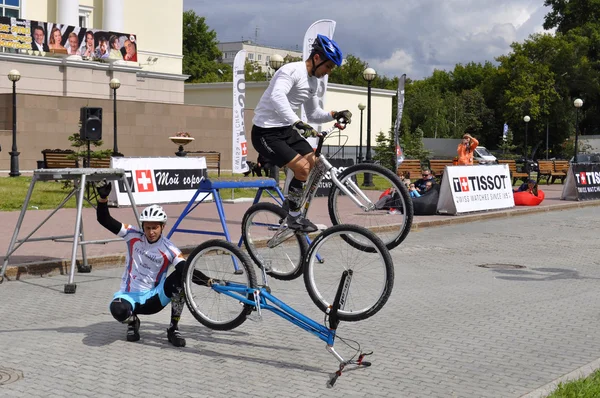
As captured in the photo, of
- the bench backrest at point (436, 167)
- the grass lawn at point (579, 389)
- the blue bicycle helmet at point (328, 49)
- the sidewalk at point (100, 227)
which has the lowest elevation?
the sidewalk at point (100, 227)

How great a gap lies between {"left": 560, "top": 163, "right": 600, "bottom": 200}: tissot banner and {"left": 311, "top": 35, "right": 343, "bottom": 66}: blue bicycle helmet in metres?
21.8

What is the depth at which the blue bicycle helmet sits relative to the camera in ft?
23.8

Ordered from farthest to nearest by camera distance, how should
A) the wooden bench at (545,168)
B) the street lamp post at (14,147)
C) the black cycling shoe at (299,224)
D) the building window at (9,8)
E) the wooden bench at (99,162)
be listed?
1. the building window at (9,8)
2. the wooden bench at (545,168)
3. the street lamp post at (14,147)
4. the wooden bench at (99,162)
5. the black cycling shoe at (299,224)

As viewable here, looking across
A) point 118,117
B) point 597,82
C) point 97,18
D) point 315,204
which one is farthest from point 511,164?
point 597,82

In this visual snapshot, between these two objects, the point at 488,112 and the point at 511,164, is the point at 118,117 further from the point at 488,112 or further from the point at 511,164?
the point at 488,112

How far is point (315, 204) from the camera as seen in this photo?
2233cm

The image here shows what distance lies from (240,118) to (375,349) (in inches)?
607

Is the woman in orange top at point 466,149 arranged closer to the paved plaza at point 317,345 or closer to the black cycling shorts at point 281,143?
the paved plaza at point 317,345

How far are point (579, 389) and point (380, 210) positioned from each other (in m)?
2.36

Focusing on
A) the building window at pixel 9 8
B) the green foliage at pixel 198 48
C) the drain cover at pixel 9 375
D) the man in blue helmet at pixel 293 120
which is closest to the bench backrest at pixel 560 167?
the building window at pixel 9 8

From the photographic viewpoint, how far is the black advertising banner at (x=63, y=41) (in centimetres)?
4025

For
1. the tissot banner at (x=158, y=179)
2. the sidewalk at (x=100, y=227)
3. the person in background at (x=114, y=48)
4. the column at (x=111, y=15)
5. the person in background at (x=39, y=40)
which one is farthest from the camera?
the column at (x=111, y=15)

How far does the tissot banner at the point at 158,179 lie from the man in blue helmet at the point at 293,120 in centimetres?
1190

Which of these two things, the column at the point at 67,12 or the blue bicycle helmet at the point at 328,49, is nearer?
the blue bicycle helmet at the point at 328,49
